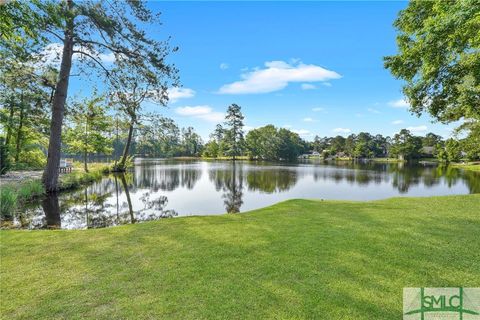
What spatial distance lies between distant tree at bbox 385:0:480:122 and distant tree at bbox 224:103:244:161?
4737 cm

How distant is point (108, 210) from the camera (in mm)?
9680

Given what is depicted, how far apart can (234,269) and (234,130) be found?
180 feet

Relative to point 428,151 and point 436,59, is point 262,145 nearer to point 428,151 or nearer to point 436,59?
point 428,151

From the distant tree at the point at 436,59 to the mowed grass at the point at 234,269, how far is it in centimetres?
410

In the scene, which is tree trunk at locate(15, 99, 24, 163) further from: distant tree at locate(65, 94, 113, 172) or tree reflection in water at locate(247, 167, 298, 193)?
tree reflection in water at locate(247, 167, 298, 193)

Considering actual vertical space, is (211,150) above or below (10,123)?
below

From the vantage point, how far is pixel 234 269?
337cm

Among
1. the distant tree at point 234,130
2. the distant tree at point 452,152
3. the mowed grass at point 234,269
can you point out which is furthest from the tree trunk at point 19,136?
the distant tree at point 452,152

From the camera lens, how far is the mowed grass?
8.36ft

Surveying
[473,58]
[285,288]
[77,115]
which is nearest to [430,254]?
[285,288]

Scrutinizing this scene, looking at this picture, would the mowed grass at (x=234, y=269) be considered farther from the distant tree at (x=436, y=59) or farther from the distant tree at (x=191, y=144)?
the distant tree at (x=191, y=144)

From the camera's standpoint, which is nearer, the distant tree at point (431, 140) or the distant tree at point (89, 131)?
the distant tree at point (89, 131)

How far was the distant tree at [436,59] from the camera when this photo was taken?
214 inches

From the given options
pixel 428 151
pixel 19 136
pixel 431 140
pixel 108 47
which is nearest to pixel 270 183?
pixel 108 47
